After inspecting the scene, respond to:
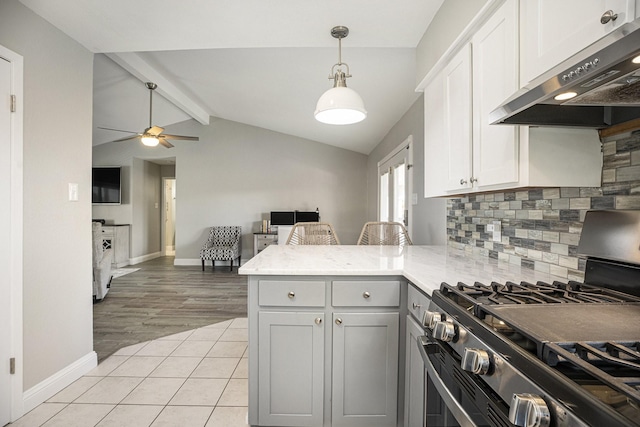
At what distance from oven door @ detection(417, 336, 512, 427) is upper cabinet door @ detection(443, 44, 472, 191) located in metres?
0.90

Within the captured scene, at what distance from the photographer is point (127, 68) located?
4074 millimetres

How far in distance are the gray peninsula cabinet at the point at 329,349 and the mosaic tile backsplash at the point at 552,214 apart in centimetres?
62

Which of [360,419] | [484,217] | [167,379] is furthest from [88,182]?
[484,217]

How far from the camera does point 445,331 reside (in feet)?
2.99

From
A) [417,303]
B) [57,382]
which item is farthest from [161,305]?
[417,303]

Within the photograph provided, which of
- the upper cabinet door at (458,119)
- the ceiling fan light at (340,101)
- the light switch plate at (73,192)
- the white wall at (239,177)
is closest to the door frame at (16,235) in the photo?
the light switch plate at (73,192)

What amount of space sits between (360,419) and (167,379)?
144cm

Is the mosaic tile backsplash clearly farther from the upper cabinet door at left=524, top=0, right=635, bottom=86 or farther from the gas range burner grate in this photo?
the upper cabinet door at left=524, top=0, right=635, bottom=86

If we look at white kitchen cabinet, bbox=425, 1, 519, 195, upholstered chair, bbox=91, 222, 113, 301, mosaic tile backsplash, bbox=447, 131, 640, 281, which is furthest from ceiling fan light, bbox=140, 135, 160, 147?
mosaic tile backsplash, bbox=447, 131, 640, 281

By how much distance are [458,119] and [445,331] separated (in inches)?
46.5

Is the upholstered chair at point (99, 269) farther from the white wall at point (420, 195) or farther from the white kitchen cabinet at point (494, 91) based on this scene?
the white kitchen cabinet at point (494, 91)

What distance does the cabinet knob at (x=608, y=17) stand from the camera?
2.61 feet

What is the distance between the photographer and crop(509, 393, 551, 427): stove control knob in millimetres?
533

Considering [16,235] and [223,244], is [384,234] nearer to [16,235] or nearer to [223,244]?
[16,235]
